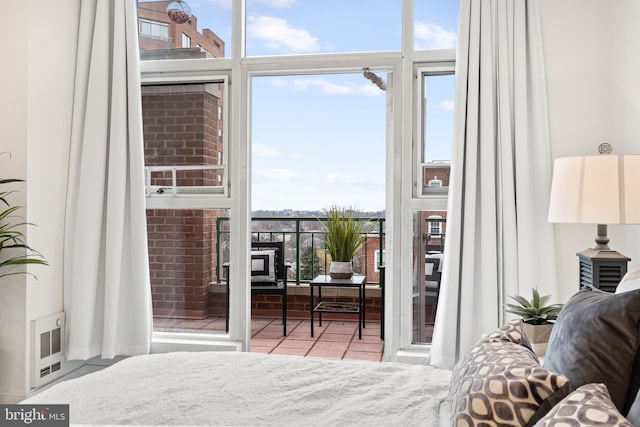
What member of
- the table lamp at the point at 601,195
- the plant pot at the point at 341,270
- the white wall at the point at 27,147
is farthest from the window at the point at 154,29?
the table lamp at the point at 601,195

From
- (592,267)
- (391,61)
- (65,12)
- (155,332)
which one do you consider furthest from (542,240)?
(65,12)

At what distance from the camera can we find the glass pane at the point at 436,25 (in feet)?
10.5

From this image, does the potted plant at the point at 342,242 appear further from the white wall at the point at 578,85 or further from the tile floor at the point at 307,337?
the white wall at the point at 578,85

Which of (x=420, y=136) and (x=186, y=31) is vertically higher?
(x=186, y=31)

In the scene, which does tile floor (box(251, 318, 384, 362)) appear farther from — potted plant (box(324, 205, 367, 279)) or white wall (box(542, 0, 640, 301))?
white wall (box(542, 0, 640, 301))

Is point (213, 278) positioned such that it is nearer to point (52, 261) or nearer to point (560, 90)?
point (52, 261)

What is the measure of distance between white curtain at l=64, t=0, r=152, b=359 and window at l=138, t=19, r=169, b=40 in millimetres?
219

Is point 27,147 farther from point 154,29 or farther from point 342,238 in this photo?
point 342,238

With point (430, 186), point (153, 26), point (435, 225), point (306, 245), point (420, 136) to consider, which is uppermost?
point (153, 26)

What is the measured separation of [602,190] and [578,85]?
1.18 meters

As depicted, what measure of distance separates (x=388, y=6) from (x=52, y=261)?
2.66 meters

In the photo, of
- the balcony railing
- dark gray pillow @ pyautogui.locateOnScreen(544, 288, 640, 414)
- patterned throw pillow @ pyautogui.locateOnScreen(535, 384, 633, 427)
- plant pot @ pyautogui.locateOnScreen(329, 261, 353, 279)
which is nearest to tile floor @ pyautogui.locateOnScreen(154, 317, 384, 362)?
plant pot @ pyautogui.locateOnScreen(329, 261, 353, 279)

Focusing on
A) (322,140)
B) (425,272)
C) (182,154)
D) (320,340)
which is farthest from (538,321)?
(322,140)

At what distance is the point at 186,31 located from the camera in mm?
3527
